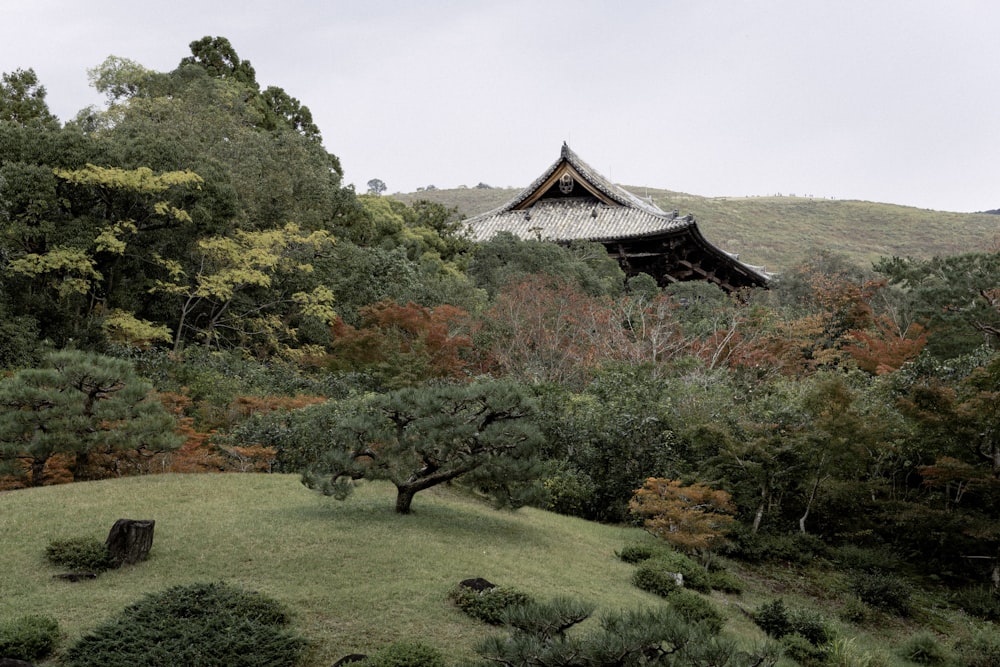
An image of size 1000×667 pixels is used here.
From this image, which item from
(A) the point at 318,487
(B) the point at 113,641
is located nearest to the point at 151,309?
(A) the point at 318,487

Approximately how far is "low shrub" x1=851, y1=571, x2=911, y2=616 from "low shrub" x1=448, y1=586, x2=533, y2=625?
549cm

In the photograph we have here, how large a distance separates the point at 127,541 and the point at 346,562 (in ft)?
6.52

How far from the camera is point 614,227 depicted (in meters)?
33.3

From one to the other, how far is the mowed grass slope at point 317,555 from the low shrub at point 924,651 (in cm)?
289

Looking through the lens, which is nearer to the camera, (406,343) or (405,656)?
(405,656)

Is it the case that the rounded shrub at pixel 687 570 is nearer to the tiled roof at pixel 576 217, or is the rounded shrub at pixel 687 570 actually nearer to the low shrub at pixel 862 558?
the low shrub at pixel 862 558

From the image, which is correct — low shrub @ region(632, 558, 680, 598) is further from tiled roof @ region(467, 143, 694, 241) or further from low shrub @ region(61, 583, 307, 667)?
tiled roof @ region(467, 143, 694, 241)

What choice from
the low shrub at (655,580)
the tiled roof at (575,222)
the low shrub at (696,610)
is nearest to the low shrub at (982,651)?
the low shrub at (696,610)

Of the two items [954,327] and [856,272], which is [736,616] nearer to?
[954,327]

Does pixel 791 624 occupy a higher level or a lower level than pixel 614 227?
lower

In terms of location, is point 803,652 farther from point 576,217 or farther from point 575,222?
point 576,217

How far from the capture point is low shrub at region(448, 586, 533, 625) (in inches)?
277

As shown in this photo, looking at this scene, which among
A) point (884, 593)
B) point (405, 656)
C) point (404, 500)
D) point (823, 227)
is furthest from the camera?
point (823, 227)

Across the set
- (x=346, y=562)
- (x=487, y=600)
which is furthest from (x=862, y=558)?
(x=346, y=562)
